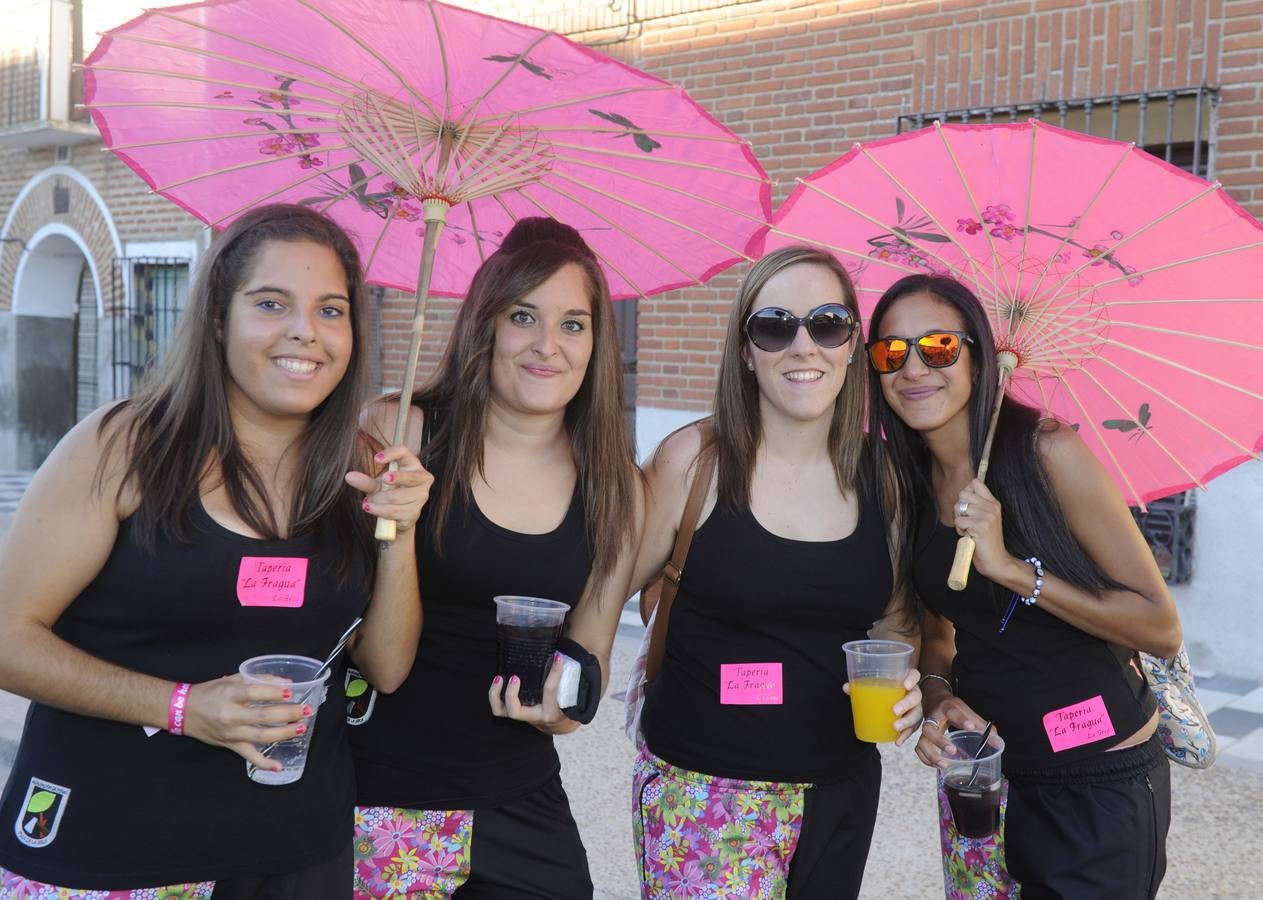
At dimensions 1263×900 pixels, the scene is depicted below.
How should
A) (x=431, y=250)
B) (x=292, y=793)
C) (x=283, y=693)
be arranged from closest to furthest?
(x=283, y=693)
(x=292, y=793)
(x=431, y=250)

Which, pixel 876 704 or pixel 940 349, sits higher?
pixel 940 349

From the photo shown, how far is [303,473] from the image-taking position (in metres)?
2.24

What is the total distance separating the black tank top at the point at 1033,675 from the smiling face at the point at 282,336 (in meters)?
1.45

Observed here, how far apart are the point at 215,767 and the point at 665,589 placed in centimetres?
111

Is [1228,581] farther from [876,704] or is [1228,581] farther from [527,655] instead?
[527,655]

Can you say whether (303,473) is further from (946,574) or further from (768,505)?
(946,574)

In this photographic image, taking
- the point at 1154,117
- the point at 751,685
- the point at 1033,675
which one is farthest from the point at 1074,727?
the point at 1154,117

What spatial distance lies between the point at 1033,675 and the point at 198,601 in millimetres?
1815

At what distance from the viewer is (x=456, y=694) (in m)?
2.48

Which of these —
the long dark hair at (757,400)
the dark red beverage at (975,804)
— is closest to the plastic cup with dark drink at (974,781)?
the dark red beverage at (975,804)

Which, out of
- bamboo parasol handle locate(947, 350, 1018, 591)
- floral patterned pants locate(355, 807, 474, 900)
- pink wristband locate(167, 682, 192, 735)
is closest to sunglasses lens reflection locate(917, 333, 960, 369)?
bamboo parasol handle locate(947, 350, 1018, 591)

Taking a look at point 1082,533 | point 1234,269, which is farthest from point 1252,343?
point 1082,533

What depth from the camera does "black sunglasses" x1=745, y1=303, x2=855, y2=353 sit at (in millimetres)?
2689

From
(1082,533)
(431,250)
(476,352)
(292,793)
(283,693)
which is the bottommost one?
(292,793)
